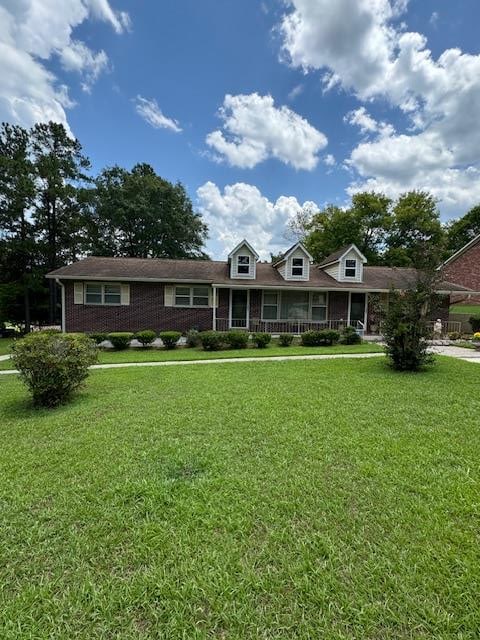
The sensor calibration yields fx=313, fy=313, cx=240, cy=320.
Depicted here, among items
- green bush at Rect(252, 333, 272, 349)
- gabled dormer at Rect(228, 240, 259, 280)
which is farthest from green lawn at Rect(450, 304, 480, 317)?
green bush at Rect(252, 333, 272, 349)

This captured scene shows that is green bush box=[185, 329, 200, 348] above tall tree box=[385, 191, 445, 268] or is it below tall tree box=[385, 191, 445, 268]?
below

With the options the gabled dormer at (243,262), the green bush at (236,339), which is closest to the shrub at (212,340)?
the green bush at (236,339)

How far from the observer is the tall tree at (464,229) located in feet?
120

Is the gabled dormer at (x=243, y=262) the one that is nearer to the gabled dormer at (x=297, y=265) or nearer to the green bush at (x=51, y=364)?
the gabled dormer at (x=297, y=265)

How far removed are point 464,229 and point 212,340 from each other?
39501 mm

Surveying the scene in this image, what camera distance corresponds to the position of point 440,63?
11.5 m

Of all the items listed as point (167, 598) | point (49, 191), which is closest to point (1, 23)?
point (167, 598)

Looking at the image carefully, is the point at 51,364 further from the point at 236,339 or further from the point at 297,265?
the point at 297,265

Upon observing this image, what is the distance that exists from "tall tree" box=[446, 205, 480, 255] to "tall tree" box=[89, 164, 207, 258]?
3002 centimetres

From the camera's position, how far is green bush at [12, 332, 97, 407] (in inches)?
219

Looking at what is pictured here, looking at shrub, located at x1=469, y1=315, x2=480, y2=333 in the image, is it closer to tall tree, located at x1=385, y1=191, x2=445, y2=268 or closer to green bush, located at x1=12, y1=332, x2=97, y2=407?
tall tree, located at x1=385, y1=191, x2=445, y2=268

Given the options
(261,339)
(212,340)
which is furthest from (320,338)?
(212,340)

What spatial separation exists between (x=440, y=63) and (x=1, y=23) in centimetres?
1445

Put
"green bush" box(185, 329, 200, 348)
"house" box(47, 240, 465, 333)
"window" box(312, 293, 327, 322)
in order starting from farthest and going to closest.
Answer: "window" box(312, 293, 327, 322)
"house" box(47, 240, 465, 333)
"green bush" box(185, 329, 200, 348)
